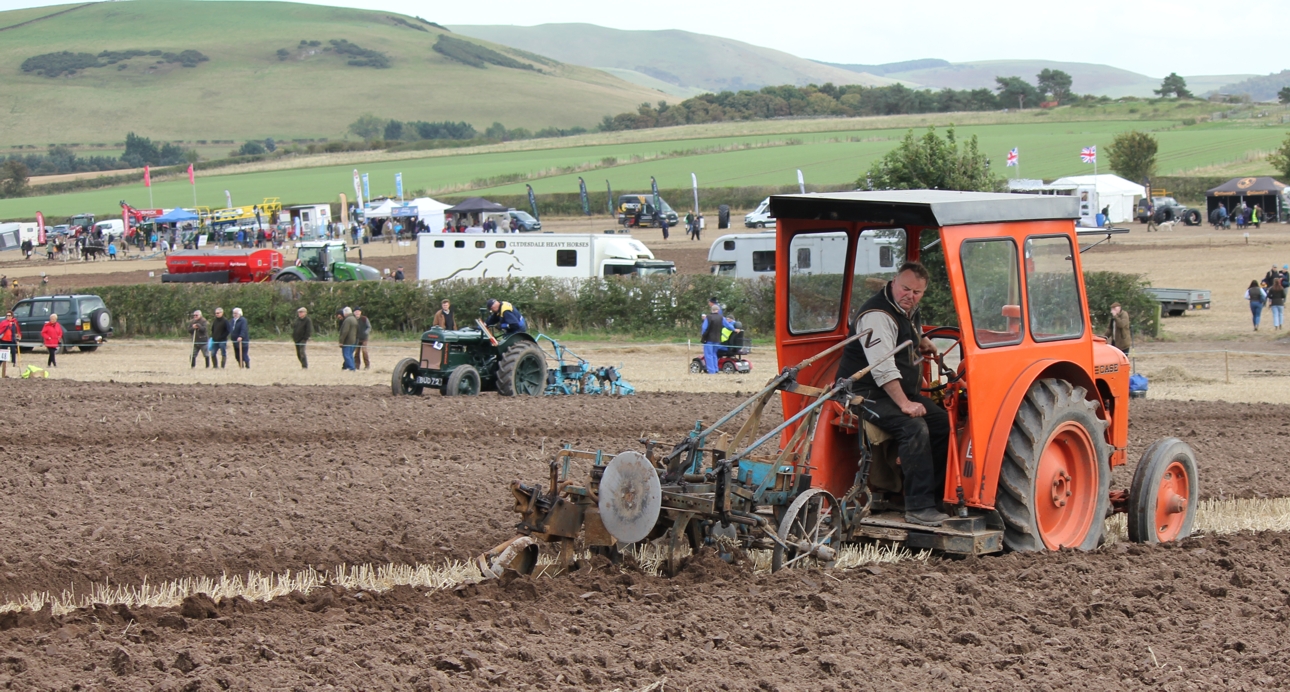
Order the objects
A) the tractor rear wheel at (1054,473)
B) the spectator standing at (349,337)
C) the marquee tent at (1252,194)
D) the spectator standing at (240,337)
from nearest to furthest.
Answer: the tractor rear wheel at (1054,473)
the spectator standing at (349,337)
the spectator standing at (240,337)
the marquee tent at (1252,194)

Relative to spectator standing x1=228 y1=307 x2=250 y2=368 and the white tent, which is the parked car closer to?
the white tent

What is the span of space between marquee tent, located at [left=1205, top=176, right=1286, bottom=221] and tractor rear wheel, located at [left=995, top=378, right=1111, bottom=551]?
159 ft

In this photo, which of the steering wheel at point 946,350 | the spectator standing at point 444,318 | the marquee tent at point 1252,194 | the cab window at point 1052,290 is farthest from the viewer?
the marquee tent at point 1252,194

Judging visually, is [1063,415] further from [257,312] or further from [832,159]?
[832,159]

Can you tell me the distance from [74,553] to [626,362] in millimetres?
16800

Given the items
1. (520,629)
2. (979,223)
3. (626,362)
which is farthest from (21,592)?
(626,362)

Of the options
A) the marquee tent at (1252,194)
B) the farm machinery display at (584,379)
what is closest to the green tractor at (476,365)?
the farm machinery display at (584,379)

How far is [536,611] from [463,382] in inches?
425

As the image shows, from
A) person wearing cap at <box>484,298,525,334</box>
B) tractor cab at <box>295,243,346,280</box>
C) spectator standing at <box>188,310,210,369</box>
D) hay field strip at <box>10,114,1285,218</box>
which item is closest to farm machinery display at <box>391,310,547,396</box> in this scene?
person wearing cap at <box>484,298,525,334</box>

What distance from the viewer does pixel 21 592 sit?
280 inches

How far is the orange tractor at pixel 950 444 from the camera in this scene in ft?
21.3

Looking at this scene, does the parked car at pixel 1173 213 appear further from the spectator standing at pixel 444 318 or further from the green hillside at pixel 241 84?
the green hillside at pixel 241 84

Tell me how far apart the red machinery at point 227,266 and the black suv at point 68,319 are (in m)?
8.44

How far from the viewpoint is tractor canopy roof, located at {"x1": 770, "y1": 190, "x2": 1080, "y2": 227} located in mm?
6484
